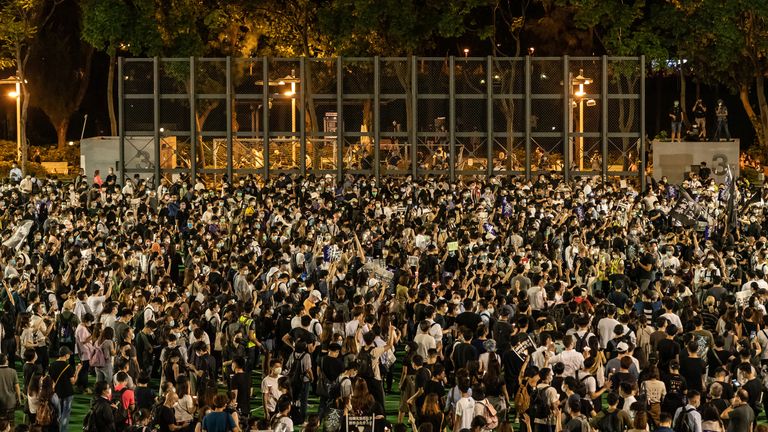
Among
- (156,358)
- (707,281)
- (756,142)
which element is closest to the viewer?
(156,358)

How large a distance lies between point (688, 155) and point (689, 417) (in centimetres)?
3107

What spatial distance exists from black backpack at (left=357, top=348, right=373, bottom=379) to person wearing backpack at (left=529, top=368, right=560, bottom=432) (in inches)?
79.3

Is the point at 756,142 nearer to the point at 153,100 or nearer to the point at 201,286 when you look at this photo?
the point at 153,100

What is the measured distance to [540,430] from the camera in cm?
1653

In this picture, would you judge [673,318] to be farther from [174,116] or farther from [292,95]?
[174,116]

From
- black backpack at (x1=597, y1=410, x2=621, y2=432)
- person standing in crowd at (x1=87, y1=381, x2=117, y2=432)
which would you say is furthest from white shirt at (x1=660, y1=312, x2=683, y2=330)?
person standing in crowd at (x1=87, y1=381, x2=117, y2=432)

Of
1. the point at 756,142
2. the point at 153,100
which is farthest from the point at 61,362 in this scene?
the point at 756,142

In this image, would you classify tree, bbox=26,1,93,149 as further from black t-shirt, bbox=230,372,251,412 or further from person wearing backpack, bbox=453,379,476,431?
person wearing backpack, bbox=453,379,476,431

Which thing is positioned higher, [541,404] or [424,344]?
[424,344]

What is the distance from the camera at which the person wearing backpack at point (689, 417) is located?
15.2 m

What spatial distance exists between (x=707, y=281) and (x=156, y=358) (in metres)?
8.96

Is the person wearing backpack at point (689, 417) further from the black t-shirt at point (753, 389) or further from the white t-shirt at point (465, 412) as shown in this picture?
the white t-shirt at point (465, 412)

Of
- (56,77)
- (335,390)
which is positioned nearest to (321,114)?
(335,390)

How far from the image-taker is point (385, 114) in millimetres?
42031
